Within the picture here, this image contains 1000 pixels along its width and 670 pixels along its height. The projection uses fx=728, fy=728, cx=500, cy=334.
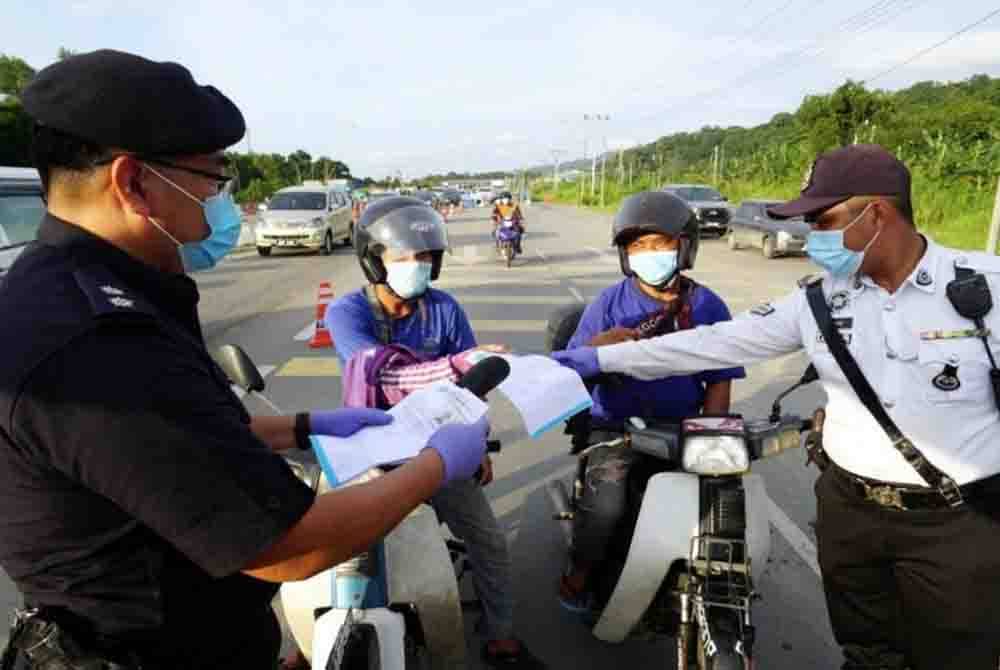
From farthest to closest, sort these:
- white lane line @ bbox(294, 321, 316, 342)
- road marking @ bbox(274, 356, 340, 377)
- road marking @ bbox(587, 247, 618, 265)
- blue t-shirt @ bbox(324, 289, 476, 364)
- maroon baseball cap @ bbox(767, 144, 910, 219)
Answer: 1. road marking @ bbox(587, 247, 618, 265)
2. white lane line @ bbox(294, 321, 316, 342)
3. road marking @ bbox(274, 356, 340, 377)
4. blue t-shirt @ bbox(324, 289, 476, 364)
5. maroon baseball cap @ bbox(767, 144, 910, 219)

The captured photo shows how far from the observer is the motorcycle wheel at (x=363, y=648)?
207cm

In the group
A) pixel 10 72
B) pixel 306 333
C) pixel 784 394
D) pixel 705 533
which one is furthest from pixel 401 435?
pixel 10 72

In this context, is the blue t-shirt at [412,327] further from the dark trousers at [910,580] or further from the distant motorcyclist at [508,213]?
the distant motorcyclist at [508,213]

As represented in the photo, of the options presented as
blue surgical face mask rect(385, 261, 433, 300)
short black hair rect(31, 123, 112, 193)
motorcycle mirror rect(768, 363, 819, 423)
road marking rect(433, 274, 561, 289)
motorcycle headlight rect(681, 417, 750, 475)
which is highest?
short black hair rect(31, 123, 112, 193)

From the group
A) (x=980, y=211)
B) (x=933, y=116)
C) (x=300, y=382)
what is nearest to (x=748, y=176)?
(x=933, y=116)

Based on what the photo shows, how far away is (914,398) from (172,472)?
80.6 inches

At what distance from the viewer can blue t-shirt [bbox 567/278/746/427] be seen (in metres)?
3.05

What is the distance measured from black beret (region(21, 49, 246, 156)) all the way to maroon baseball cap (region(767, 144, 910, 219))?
1.84 meters

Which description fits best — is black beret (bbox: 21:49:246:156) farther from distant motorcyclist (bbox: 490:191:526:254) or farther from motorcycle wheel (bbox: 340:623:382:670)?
distant motorcyclist (bbox: 490:191:526:254)

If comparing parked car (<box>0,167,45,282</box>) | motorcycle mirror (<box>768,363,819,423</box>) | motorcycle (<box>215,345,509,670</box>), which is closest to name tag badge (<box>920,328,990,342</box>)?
motorcycle mirror (<box>768,363,819,423</box>)

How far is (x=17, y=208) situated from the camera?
22.1ft

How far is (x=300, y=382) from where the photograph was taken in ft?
22.9

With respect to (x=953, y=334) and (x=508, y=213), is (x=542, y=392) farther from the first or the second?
(x=508, y=213)

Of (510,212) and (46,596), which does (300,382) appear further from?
(510,212)
